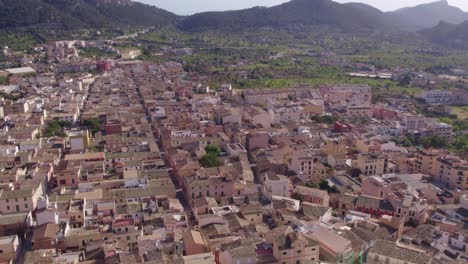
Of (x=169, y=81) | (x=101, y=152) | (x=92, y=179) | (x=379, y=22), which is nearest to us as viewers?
(x=92, y=179)

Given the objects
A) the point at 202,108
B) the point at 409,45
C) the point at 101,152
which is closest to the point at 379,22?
the point at 409,45

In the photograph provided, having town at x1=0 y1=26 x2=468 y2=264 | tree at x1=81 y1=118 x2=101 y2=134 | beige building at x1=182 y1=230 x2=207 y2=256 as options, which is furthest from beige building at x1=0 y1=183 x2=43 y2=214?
tree at x1=81 y1=118 x2=101 y2=134

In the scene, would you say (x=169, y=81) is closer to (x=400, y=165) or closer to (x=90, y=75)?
(x=90, y=75)

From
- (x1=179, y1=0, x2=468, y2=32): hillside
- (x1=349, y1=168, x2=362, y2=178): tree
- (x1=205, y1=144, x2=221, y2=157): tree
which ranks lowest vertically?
(x1=349, y1=168, x2=362, y2=178): tree

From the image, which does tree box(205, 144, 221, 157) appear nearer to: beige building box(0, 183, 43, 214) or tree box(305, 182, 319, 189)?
tree box(305, 182, 319, 189)

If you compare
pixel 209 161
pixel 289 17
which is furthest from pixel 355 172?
pixel 289 17

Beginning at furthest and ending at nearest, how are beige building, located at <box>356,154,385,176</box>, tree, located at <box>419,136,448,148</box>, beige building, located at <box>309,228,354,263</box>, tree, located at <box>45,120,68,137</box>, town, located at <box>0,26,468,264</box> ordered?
tree, located at <box>419,136,448,148</box>, tree, located at <box>45,120,68,137</box>, beige building, located at <box>356,154,385,176</box>, town, located at <box>0,26,468,264</box>, beige building, located at <box>309,228,354,263</box>

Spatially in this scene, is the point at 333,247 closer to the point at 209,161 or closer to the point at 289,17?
the point at 209,161
